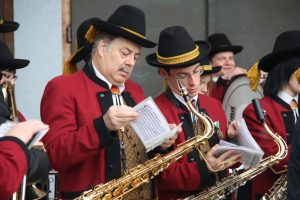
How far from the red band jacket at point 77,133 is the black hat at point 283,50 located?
73.2 inches

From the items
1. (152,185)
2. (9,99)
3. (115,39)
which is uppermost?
(115,39)

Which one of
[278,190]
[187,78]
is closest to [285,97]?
[278,190]

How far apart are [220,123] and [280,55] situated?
99 centimetres

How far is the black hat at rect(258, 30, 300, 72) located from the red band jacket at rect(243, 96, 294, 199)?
362 millimetres

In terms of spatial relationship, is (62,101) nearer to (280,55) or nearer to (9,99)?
(9,99)

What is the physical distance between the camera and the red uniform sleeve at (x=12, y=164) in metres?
3.22

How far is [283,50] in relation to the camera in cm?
591

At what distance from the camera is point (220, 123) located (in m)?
5.35

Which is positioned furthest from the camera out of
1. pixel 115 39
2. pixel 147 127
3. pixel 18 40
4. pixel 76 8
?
pixel 76 8

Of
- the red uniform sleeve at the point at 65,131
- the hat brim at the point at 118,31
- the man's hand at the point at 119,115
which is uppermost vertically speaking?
the hat brim at the point at 118,31

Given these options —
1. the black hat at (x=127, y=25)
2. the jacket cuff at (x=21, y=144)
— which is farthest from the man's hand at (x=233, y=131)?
the jacket cuff at (x=21, y=144)

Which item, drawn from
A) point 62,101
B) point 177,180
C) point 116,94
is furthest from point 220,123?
point 62,101

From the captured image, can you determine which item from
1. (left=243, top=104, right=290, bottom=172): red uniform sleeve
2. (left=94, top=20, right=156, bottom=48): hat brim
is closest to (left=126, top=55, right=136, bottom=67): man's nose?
(left=94, top=20, right=156, bottom=48): hat brim

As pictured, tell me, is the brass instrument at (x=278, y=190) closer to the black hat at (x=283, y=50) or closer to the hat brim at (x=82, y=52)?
the black hat at (x=283, y=50)
